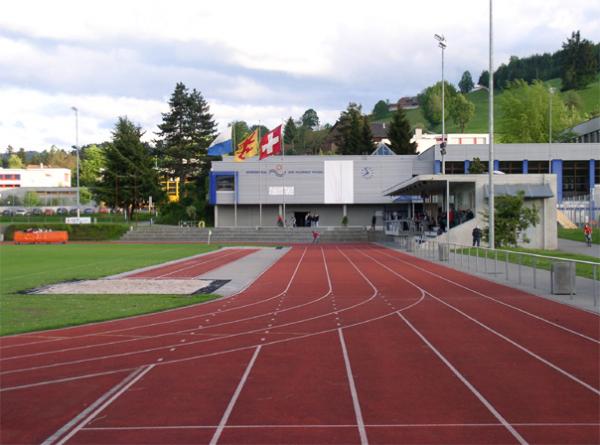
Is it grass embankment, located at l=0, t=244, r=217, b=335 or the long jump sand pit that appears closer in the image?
grass embankment, located at l=0, t=244, r=217, b=335

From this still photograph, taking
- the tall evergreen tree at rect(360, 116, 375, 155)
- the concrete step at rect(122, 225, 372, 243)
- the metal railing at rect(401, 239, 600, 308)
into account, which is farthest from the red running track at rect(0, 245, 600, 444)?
the tall evergreen tree at rect(360, 116, 375, 155)

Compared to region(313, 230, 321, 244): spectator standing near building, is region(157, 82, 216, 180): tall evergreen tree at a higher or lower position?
higher

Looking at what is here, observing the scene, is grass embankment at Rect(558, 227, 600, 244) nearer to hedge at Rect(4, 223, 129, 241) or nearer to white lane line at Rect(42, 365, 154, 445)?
hedge at Rect(4, 223, 129, 241)

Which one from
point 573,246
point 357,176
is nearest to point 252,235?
point 357,176

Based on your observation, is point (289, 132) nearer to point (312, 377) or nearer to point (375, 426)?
point (312, 377)

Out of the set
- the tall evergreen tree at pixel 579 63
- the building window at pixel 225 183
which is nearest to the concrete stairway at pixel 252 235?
the building window at pixel 225 183

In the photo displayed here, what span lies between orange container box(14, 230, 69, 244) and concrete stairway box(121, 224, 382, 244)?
23.6 feet

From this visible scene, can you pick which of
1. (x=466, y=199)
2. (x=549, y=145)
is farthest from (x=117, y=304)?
(x=549, y=145)

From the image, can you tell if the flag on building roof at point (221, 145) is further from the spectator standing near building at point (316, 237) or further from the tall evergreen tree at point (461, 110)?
the tall evergreen tree at point (461, 110)

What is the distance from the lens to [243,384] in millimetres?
7719

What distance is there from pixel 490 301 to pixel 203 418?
10.8 metres

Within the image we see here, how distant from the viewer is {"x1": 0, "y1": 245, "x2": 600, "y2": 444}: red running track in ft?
19.7

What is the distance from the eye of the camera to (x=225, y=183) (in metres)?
70.6

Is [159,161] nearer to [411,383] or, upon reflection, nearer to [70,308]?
[70,308]
